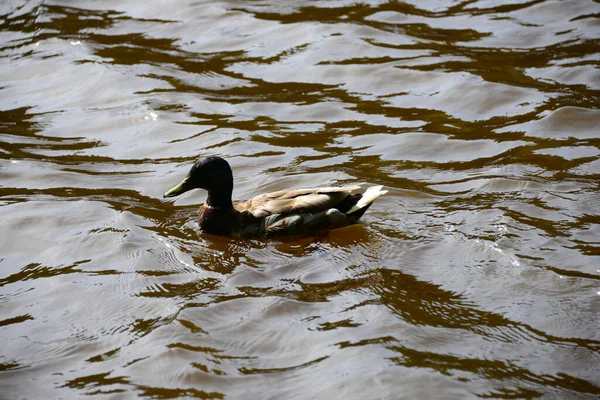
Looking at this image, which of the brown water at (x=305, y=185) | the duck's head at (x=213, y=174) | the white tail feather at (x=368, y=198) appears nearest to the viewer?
the brown water at (x=305, y=185)

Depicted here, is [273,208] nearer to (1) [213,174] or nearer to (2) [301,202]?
(2) [301,202]

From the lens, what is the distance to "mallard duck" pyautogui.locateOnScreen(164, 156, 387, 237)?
6.95m

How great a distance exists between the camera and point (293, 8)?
41.8ft

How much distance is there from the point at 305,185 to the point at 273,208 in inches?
38.3

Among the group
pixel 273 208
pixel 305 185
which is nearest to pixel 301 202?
pixel 273 208

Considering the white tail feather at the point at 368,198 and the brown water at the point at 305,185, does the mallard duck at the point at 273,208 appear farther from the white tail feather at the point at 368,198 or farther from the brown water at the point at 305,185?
the brown water at the point at 305,185

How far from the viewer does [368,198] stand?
6.95m

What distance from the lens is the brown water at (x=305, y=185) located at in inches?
203

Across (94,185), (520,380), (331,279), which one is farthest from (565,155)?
(94,185)

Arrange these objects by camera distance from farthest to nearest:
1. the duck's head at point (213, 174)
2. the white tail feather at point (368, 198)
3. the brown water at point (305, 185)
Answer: the duck's head at point (213, 174) → the white tail feather at point (368, 198) → the brown water at point (305, 185)

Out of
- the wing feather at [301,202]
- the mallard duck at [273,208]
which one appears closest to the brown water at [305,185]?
the mallard duck at [273,208]

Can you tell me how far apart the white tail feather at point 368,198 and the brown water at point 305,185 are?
8.8 inches

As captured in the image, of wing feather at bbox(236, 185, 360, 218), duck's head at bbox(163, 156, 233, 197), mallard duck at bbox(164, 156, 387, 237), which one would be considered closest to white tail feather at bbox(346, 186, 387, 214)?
mallard duck at bbox(164, 156, 387, 237)

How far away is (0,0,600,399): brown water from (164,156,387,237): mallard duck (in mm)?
136
